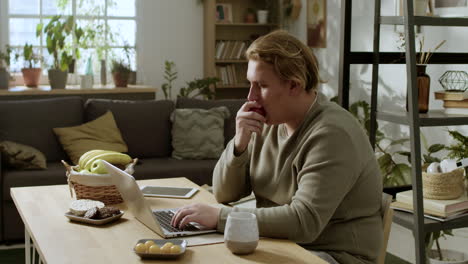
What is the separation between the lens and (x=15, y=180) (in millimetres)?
4160

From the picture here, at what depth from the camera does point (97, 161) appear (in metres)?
2.28

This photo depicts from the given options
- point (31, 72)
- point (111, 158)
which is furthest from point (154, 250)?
point (31, 72)

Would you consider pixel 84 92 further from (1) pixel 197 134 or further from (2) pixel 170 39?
(1) pixel 197 134

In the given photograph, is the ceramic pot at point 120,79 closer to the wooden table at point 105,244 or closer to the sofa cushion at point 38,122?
the sofa cushion at point 38,122

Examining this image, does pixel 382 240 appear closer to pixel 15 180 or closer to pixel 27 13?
pixel 15 180

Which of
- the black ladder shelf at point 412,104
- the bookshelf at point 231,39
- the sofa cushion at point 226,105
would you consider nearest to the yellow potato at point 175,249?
the black ladder shelf at point 412,104

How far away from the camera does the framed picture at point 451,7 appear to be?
4.15 m

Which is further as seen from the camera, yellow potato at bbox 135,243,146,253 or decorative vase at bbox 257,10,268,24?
decorative vase at bbox 257,10,268,24

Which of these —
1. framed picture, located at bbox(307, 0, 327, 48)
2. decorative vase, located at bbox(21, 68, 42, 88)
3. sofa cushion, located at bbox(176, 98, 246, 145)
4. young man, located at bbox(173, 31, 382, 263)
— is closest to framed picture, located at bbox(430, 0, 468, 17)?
sofa cushion, located at bbox(176, 98, 246, 145)

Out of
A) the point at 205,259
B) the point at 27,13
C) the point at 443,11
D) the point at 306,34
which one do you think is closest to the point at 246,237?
the point at 205,259

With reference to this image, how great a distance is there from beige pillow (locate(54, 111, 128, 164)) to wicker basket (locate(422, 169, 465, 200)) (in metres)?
2.46

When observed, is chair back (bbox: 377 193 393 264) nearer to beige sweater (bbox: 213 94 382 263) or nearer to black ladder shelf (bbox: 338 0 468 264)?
beige sweater (bbox: 213 94 382 263)

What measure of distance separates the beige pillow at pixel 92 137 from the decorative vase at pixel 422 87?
2.40 metres

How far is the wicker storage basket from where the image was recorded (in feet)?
7.34
